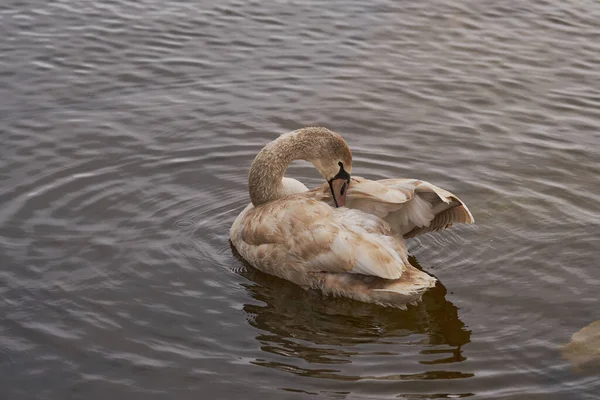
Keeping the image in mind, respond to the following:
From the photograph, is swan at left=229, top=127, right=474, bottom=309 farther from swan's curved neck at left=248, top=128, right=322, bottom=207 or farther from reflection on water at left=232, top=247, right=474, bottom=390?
reflection on water at left=232, top=247, right=474, bottom=390

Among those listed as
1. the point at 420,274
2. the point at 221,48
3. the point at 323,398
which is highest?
the point at 221,48

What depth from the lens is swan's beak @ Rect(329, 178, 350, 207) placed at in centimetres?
799

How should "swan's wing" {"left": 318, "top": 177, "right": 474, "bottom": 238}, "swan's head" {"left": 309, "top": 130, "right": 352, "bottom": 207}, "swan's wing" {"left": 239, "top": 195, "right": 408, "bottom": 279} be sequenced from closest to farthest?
1. "swan's wing" {"left": 239, "top": 195, "right": 408, "bottom": 279}
2. "swan's wing" {"left": 318, "top": 177, "right": 474, "bottom": 238}
3. "swan's head" {"left": 309, "top": 130, "right": 352, "bottom": 207}

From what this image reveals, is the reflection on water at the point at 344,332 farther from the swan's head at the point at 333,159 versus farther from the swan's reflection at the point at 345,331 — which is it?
the swan's head at the point at 333,159

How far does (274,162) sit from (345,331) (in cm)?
193

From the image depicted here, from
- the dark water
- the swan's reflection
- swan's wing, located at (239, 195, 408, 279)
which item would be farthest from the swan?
Answer: the dark water

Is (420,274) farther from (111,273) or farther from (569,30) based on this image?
(569,30)

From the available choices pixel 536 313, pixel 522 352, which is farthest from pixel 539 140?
pixel 522 352

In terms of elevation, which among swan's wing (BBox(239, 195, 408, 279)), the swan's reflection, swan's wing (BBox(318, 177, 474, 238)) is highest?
swan's wing (BBox(318, 177, 474, 238))

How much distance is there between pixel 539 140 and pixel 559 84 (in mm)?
1939

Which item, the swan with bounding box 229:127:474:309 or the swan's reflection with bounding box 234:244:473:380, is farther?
the swan with bounding box 229:127:474:309

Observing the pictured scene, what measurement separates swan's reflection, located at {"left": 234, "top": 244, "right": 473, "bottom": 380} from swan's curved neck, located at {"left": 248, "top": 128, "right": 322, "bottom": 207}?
0.81 meters

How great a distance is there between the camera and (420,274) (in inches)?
298

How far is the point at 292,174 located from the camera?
1012 centimetres
